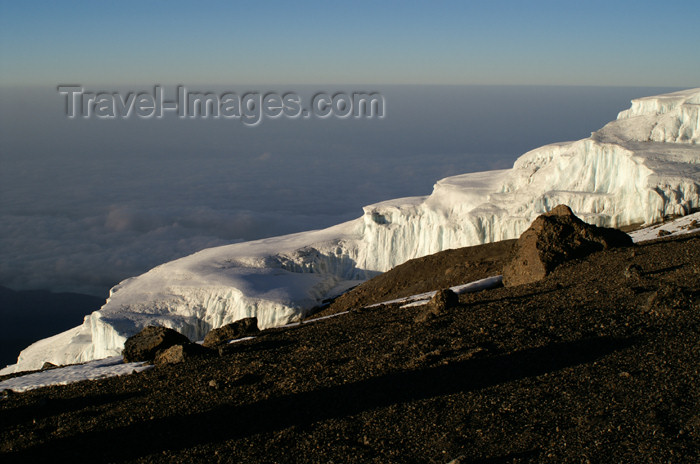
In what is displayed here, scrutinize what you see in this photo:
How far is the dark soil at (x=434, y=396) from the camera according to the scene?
686cm

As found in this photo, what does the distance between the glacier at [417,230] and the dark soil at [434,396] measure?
1503 centimetres

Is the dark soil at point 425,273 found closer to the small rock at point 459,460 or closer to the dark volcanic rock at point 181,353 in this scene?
the dark volcanic rock at point 181,353

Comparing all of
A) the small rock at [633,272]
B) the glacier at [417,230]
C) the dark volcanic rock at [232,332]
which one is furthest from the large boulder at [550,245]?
the glacier at [417,230]

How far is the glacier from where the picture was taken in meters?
25.5

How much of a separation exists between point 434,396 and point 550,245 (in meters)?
7.23

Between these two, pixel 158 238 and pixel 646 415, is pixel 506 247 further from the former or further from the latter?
pixel 158 238

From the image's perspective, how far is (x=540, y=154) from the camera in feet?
102

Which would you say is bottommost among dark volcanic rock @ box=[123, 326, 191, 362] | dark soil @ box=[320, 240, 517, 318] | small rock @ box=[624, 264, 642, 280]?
dark soil @ box=[320, 240, 517, 318]

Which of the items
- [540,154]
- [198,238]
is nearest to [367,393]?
[540,154]

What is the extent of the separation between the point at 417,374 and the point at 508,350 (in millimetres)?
1442

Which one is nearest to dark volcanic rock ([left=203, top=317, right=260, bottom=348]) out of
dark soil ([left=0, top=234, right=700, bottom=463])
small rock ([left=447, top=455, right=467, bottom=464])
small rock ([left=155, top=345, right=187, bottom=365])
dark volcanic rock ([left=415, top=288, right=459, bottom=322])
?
small rock ([left=155, top=345, right=187, bottom=365])

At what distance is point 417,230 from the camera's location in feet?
105

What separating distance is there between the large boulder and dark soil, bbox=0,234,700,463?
7.39 ft

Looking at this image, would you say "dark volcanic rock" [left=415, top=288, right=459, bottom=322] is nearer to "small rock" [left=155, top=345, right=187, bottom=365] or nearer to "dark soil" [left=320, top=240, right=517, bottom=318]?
"small rock" [left=155, top=345, right=187, bottom=365]
